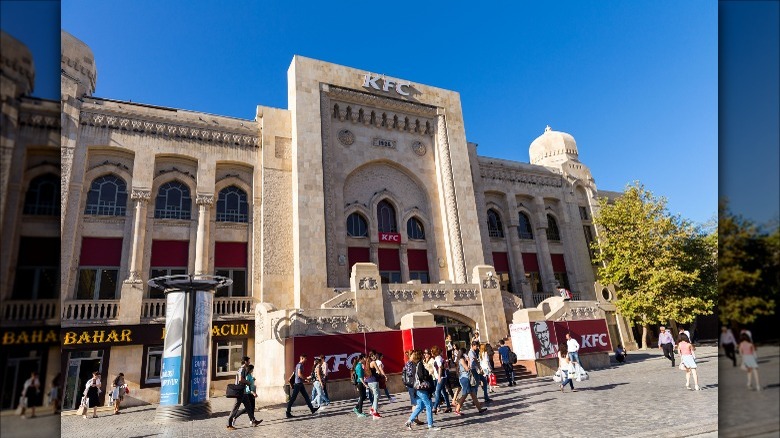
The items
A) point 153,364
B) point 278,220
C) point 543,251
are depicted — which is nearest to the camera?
point 153,364

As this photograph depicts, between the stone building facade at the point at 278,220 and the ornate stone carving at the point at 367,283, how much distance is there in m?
0.06

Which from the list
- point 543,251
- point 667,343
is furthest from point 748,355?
point 543,251

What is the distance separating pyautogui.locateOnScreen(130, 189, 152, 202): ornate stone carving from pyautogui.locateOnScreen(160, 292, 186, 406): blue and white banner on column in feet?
31.7

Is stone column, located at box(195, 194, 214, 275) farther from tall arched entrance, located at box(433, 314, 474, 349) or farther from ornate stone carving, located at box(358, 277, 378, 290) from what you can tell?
tall arched entrance, located at box(433, 314, 474, 349)

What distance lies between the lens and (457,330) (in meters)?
23.2

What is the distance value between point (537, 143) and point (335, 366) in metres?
29.8

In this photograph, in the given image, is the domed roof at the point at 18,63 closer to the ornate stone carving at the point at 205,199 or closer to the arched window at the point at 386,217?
the ornate stone carving at the point at 205,199

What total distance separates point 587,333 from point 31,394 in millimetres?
23140

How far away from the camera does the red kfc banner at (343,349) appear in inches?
651

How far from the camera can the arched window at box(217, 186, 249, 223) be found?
77.0 ft

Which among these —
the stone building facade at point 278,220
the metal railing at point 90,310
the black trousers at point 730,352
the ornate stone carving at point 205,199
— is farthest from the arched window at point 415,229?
the black trousers at point 730,352

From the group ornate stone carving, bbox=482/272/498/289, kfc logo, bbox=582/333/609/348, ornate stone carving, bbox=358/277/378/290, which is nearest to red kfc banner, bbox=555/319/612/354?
kfc logo, bbox=582/333/609/348

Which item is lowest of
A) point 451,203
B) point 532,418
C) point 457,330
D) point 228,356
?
point 532,418

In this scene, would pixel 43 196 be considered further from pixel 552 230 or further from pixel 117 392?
pixel 552 230
